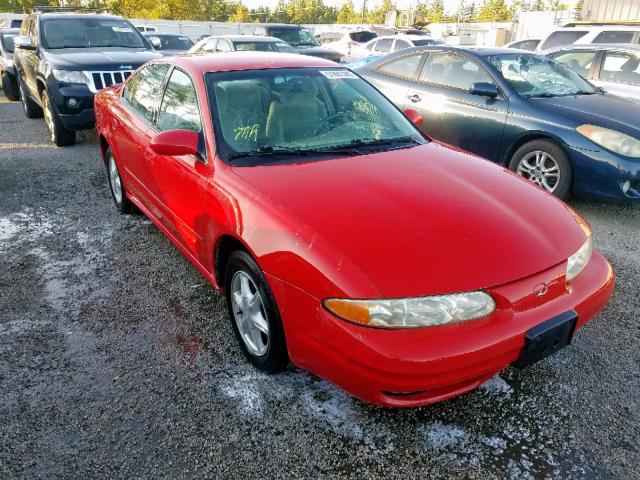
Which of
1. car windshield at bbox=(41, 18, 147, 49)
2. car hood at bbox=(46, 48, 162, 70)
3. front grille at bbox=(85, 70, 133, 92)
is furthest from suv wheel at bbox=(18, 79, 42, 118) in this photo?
front grille at bbox=(85, 70, 133, 92)

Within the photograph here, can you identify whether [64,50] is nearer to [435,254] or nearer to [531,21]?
[435,254]

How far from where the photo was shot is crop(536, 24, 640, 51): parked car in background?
8.97 metres

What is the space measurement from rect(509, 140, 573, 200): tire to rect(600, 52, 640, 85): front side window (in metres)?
3.60

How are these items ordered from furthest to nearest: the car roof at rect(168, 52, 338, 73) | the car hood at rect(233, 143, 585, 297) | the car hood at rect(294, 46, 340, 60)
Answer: the car hood at rect(294, 46, 340, 60) → the car roof at rect(168, 52, 338, 73) → the car hood at rect(233, 143, 585, 297)

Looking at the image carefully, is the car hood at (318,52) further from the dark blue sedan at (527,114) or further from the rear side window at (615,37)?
the dark blue sedan at (527,114)

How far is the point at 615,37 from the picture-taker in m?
9.11

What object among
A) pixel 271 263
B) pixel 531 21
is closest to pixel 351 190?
pixel 271 263

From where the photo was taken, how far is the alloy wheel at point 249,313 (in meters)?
2.46

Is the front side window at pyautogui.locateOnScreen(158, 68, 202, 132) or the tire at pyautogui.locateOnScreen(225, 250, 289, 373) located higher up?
the front side window at pyautogui.locateOnScreen(158, 68, 202, 132)

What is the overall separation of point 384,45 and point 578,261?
1438 cm

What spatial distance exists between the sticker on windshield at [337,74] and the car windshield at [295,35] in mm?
11277

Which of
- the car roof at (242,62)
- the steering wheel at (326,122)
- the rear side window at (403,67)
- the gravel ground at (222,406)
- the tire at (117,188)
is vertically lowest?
the gravel ground at (222,406)

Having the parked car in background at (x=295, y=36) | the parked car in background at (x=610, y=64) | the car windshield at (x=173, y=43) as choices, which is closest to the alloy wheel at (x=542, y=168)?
the parked car in background at (x=610, y=64)

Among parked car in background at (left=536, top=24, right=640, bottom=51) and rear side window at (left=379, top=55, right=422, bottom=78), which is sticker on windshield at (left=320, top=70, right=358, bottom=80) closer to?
rear side window at (left=379, top=55, right=422, bottom=78)
